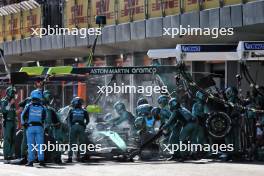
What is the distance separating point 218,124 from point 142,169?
2526 mm

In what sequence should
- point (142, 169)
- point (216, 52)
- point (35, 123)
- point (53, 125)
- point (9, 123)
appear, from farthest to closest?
point (9, 123) < point (216, 52) < point (53, 125) < point (35, 123) < point (142, 169)

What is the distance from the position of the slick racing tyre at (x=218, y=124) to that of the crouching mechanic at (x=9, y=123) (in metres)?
4.76

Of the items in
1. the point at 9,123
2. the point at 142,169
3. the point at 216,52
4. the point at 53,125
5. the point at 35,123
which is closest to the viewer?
the point at 142,169

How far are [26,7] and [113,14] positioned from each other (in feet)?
24.8

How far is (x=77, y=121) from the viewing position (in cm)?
1488

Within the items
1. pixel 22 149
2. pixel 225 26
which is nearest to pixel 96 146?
pixel 22 149

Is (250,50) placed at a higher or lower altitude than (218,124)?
higher

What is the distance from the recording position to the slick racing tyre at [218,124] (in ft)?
48.6

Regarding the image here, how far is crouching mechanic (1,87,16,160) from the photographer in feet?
51.1

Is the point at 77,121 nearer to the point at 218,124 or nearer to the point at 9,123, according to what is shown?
the point at 9,123

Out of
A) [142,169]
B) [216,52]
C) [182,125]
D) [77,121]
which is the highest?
[216,52]

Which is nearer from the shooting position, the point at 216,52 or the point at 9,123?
the point at 216,52

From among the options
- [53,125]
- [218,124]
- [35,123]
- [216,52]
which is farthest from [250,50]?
[35,123]

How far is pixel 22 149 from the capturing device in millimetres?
14859
